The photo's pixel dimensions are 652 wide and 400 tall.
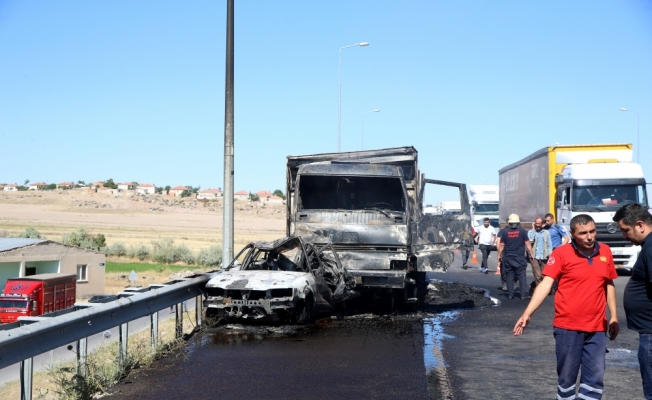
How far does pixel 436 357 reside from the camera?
9.59 m

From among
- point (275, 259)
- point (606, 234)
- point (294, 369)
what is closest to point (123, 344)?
point (294, 369)

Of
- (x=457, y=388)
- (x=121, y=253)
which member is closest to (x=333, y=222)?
(x=457, y=388)

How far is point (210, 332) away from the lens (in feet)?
38.0

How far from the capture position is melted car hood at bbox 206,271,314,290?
38.1ft

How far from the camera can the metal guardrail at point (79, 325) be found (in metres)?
6.25

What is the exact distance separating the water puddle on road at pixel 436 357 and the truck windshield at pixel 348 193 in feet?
8.78

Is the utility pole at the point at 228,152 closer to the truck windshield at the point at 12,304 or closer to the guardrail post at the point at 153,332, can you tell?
the guardrail post at the point at 153,332

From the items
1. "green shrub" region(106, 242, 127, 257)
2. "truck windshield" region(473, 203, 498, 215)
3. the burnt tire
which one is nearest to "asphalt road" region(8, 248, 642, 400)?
the burnt tire

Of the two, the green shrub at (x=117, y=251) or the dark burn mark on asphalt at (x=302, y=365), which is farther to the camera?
the green shrub at (x=117, y=251)

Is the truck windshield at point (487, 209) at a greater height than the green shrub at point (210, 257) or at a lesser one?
greater

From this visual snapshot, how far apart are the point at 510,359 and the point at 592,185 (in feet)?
49.2

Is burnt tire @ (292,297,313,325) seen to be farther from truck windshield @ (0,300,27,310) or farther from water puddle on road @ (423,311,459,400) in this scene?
truck windshield @ (0,300,27,310)

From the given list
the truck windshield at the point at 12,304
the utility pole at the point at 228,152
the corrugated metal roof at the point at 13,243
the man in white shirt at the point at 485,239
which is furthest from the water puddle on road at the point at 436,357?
the corrugated metal roof at the point at 13,243

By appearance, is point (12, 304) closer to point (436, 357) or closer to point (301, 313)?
point (301, 313)
